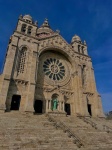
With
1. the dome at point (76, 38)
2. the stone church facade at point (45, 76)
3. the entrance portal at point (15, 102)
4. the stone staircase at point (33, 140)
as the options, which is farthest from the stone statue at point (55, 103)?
the dome at point (76, 38)

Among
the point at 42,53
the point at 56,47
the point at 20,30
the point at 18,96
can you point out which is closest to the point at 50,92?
the point at 18,96

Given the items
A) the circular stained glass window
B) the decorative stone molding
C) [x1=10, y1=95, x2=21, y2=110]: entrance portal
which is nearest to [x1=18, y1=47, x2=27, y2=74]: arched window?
the decorative stone molding

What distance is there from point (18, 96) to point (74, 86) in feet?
34.4

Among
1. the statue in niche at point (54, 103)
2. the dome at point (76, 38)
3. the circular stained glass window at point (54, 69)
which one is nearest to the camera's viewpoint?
the statue in niche at point (54, 103)

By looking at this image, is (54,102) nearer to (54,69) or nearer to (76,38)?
(54,69)

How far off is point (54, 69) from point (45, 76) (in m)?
2.72

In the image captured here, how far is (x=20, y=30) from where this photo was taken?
2348 centimetres

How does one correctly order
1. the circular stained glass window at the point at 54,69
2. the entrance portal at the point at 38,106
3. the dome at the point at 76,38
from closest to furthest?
the entrance portal at the point at 38,106
the circular stained glass window at the point at 54,69
the dome at the point at 76,38

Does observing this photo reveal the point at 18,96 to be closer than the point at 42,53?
Yes

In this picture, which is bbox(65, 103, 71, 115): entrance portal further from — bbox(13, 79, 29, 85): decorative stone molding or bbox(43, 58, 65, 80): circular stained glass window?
bbox(13, 79, 29, 85): decorative stone molding

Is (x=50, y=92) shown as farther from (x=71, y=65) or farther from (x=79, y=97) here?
(x=71, y=65)

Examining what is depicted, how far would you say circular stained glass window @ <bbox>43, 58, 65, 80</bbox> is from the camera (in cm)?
2358

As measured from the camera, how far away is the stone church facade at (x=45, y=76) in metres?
18.4

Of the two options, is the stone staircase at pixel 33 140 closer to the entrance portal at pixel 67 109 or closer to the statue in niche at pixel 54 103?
the statue in niche at pixel 54 103
